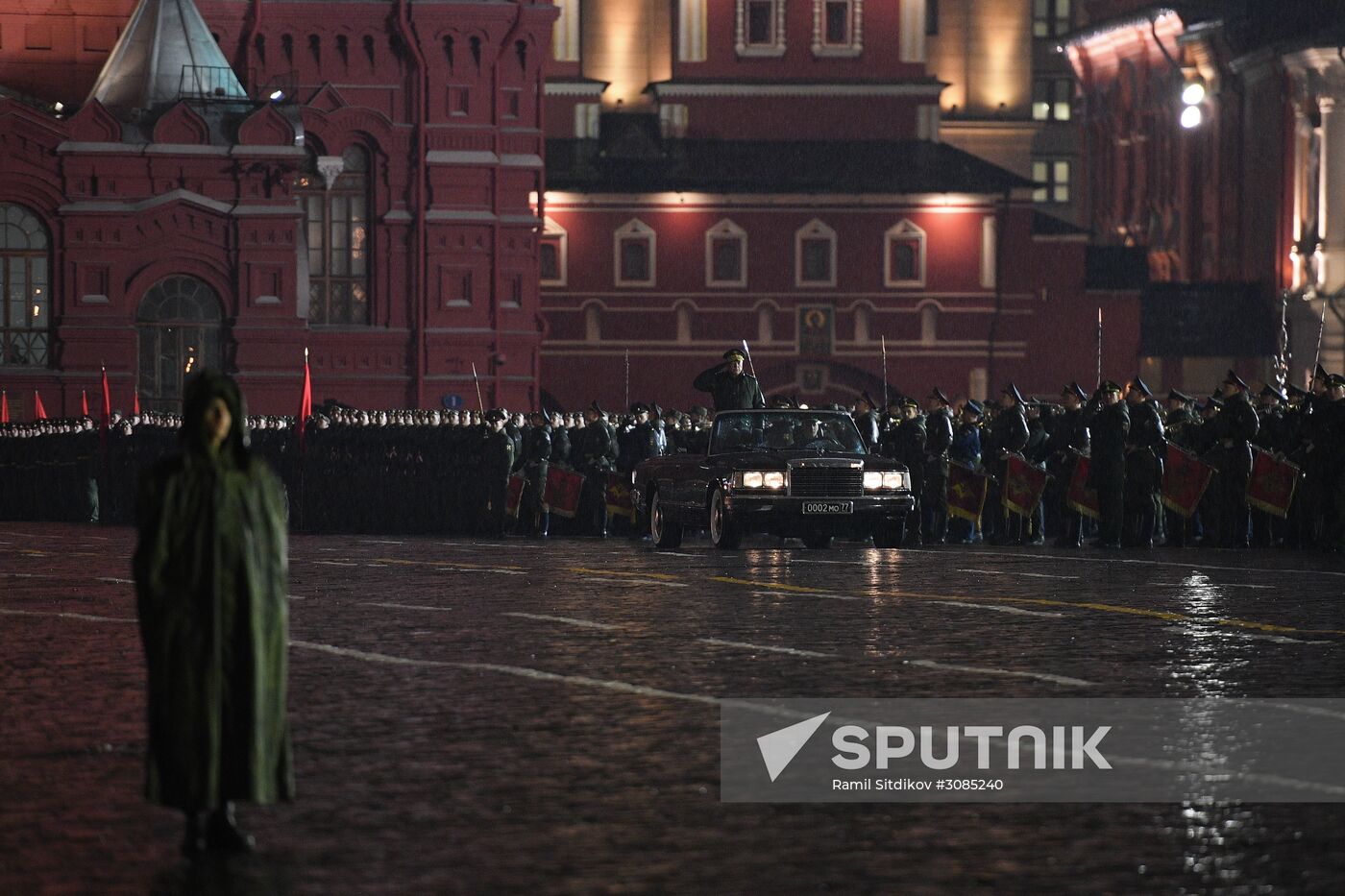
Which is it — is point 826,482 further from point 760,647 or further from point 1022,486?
point 760,647

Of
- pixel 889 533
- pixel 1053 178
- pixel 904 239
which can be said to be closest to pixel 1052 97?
pixel 1053 178

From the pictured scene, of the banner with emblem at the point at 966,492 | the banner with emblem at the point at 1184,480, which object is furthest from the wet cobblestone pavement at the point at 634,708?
the banner with emblem at the point at 966,492

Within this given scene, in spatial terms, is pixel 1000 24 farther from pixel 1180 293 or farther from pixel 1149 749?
pixel 1149 749

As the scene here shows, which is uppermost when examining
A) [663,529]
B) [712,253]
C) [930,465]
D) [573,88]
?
[573,88]

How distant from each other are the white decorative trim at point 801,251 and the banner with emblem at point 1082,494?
152 feet

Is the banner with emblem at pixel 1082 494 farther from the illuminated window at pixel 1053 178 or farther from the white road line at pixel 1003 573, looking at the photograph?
the illuminated window at pixel 1053 178

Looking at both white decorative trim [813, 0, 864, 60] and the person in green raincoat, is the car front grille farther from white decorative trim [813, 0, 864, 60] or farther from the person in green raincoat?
white decorative trim [813, 0, 864, 60]

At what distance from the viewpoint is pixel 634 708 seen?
39.9 feet

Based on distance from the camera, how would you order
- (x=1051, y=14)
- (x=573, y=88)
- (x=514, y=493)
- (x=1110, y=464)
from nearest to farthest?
(x=1110, y=464) → (x=514, y=493) → (x=573, y=88) → (x=1051, y=14)

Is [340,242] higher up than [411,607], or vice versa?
[340,242]

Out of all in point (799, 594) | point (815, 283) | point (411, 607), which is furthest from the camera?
point (815, 283)

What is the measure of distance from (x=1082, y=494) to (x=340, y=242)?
30.7 m

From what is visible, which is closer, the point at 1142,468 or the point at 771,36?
the point at 1142,468

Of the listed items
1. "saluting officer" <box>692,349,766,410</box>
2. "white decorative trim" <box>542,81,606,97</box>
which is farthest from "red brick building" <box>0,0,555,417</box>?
"saluting officer" <box>692,349,766,410</box>
